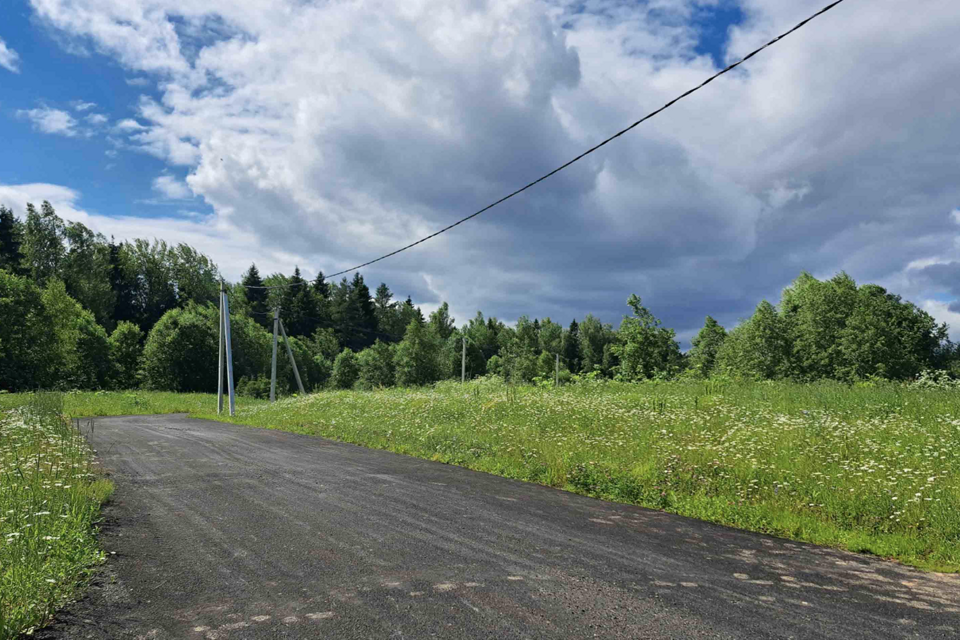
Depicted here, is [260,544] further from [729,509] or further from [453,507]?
[729,509]

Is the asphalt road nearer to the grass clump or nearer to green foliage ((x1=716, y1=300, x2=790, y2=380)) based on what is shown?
the grass clump

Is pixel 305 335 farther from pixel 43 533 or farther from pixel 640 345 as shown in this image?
pixel 43 533

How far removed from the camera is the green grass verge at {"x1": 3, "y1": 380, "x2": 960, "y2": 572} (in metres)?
6.98

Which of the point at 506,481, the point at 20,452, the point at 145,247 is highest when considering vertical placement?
the point at 145,247

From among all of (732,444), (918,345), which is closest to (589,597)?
(732,444)

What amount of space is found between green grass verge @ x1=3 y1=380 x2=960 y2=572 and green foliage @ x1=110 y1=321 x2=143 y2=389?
54.3m

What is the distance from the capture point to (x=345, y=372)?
265 feet

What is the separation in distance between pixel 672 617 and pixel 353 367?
8138 cm

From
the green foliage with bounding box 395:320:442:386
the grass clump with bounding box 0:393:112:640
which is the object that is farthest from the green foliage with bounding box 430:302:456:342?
the grass clump with bounding box 0:393:112:640

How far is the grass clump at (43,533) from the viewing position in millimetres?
3869

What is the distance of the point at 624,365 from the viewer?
4381 cm

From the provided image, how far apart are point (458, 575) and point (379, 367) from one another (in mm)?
75306

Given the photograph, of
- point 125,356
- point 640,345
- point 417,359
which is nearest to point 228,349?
point 640,345

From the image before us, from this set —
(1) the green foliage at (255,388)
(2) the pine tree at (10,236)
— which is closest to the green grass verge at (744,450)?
(1) the green foliage at (255,388)
